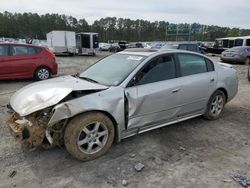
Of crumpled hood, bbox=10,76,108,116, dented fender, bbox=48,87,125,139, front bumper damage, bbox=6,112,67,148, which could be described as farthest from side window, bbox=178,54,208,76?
front bumper damage, bbox=6,112,67,148

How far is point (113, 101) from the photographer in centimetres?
332

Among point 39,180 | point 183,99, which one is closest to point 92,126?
point 39,180

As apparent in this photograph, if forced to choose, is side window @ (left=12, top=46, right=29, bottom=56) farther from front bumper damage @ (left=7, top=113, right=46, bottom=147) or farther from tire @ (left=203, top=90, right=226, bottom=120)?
tire @ (left=203, top=90, right=226, bottom=120)

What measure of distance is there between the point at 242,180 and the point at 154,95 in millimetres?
1649

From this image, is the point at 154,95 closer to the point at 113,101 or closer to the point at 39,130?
the point at 113,101

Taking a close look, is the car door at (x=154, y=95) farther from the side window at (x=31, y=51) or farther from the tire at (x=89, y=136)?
the side window at (x=31, y=51)

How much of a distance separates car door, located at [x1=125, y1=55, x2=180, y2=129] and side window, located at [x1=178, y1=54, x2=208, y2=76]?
23 centimetres

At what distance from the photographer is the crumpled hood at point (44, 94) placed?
312cm

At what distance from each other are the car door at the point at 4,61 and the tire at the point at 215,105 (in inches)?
275

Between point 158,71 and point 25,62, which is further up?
point 158,71

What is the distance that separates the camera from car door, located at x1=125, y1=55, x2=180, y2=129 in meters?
3.54

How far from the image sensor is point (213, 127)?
458 centimetres

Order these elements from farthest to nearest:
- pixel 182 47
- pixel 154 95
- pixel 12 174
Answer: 1. pixel 182 47
2. pixel 154 95
3. pixel 12 174

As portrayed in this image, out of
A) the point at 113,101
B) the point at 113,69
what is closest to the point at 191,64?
the point at 113,69
